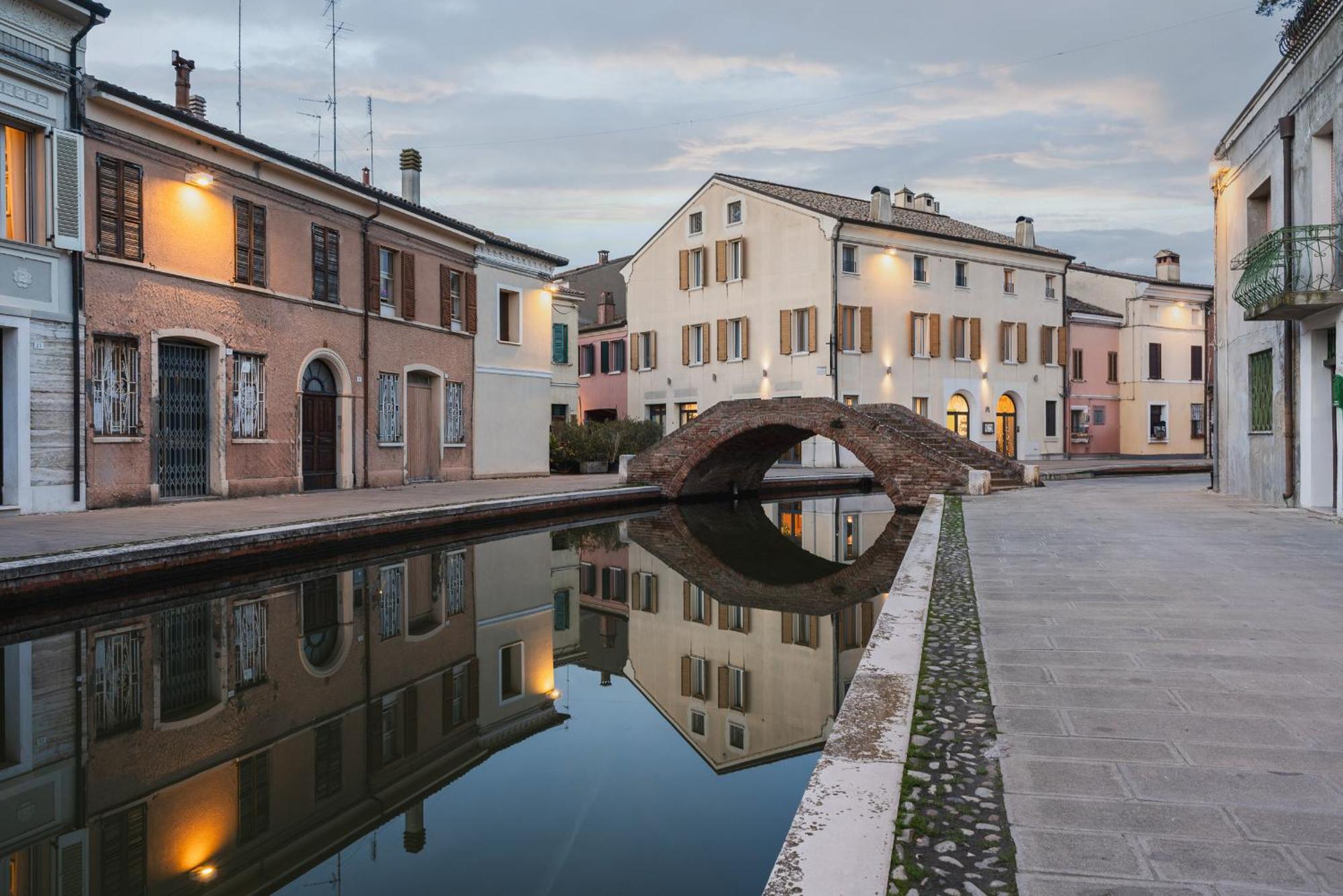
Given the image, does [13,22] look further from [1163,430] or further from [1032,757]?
[1163,430]

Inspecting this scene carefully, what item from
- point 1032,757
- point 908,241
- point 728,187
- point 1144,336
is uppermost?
point 728,187

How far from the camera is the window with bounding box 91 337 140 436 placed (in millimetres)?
13469

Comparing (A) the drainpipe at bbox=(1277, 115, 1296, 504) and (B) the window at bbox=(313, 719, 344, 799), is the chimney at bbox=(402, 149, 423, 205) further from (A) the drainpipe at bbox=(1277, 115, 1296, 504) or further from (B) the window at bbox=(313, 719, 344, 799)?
(B) the window at bbox=(313, 719, 344, 799)

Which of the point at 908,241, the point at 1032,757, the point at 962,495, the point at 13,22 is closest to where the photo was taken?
the point at 1032,757

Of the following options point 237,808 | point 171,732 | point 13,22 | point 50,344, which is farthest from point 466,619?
point 13,22

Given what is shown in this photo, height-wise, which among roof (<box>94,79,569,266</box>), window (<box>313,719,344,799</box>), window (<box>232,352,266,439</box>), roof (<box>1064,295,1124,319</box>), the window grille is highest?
roof (<box>1064,295,1124,319</box>)

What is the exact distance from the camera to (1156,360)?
39969 mm

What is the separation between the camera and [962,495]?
17.0m

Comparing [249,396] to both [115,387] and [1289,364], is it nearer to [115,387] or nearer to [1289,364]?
[115,387]

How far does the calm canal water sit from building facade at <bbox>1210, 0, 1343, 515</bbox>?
6.93 m

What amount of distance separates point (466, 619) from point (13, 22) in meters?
10.3

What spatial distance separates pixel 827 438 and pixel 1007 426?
18843mm

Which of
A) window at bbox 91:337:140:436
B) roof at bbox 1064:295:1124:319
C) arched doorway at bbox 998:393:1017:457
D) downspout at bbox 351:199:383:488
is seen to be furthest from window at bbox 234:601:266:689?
roof at bbox 1064:295:1124:319

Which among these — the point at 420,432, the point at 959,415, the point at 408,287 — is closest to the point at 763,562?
the point at 420,432
